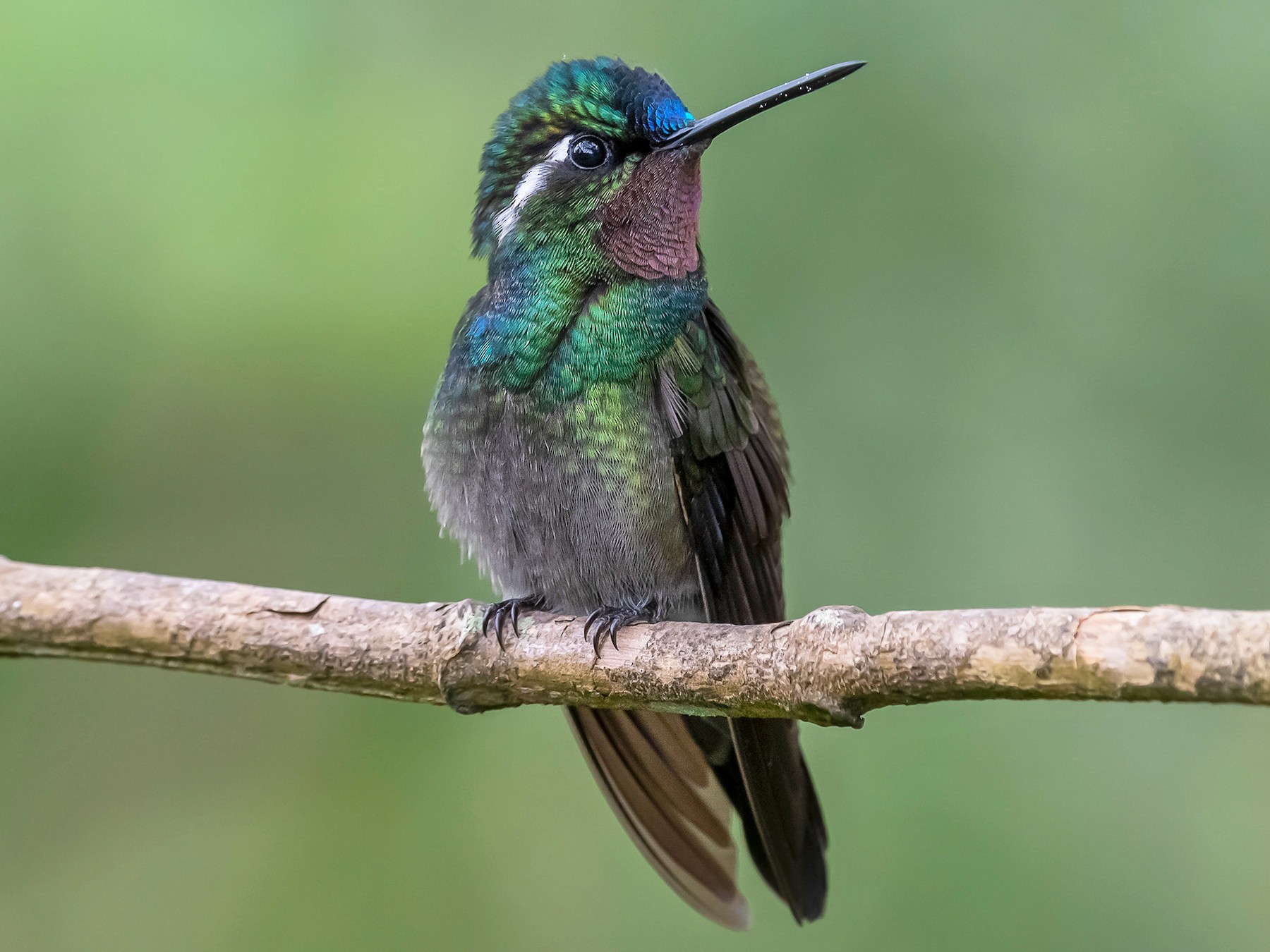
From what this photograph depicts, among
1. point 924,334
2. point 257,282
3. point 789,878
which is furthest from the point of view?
point 257,282

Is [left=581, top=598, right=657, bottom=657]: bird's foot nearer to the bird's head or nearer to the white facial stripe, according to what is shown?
the bird's head

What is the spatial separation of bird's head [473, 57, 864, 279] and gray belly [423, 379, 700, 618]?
417mm

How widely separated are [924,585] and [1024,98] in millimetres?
1880

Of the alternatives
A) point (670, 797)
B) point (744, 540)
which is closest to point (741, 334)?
point (744, 540)

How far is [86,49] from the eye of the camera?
4.80m

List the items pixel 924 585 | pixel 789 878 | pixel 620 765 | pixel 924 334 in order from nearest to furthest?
1. pixel 789 878
2. pixel 620 765
3. pixel 924 585
4. pixel 924 334

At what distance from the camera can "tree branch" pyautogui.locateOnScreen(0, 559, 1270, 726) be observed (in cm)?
166

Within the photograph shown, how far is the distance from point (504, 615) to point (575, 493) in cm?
39

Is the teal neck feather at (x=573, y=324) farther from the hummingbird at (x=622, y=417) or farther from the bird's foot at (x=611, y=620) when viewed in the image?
the bird's foot at (x=611, y=620)

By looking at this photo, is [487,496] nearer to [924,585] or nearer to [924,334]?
[924,585]

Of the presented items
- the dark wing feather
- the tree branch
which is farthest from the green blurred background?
the tree branch

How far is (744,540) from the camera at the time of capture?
317 centimetres

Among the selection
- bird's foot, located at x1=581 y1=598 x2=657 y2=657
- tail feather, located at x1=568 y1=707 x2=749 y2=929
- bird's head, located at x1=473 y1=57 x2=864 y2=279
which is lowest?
tail feather, located at x1=568 y1=707 x2=749 y2=929

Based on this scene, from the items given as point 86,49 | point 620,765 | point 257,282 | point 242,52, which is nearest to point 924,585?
point 620,765
